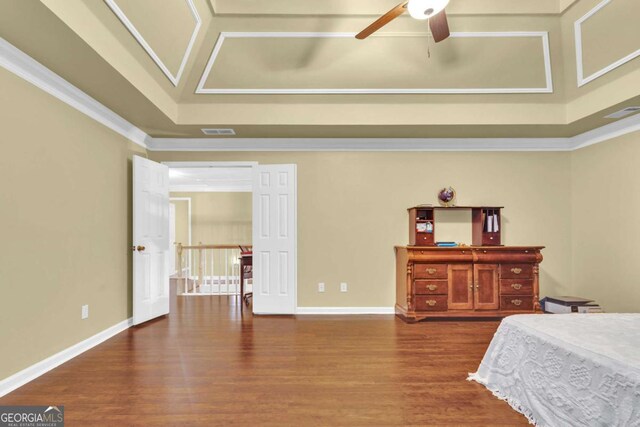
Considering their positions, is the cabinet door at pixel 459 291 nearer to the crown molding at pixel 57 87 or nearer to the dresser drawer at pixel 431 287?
the dresser drawer at pixel 431 287

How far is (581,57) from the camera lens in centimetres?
372

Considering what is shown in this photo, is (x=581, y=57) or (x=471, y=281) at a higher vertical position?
(x=581, y=57)

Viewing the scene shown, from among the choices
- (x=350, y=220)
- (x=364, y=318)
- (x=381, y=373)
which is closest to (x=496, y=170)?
(x=350, y=220)

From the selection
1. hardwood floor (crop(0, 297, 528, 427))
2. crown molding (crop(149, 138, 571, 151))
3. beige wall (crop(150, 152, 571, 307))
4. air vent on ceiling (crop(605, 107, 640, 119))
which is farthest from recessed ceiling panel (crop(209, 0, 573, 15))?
hardwood floor (crop(0, 297, 528, 427))

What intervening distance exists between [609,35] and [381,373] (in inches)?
153

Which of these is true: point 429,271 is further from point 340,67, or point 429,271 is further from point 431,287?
point 340,67

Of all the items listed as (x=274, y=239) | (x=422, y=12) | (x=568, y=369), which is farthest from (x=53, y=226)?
(x=568, y=369)

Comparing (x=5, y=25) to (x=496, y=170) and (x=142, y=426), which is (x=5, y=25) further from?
(x=496, y=170)

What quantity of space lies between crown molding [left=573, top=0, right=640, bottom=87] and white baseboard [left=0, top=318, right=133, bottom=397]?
19.2 feet

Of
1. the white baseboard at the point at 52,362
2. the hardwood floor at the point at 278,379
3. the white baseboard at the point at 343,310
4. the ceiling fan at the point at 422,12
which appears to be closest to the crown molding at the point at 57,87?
the white baseboard at the point at 52,362

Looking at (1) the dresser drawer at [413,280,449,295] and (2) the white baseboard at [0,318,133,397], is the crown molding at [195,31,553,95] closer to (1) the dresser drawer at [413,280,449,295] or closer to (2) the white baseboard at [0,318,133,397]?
(1) the dresser drawer at [413,280,449,295]

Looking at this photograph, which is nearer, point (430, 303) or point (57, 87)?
point (57, 87)

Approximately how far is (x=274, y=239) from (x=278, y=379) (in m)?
2.38

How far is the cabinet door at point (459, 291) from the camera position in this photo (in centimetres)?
441
